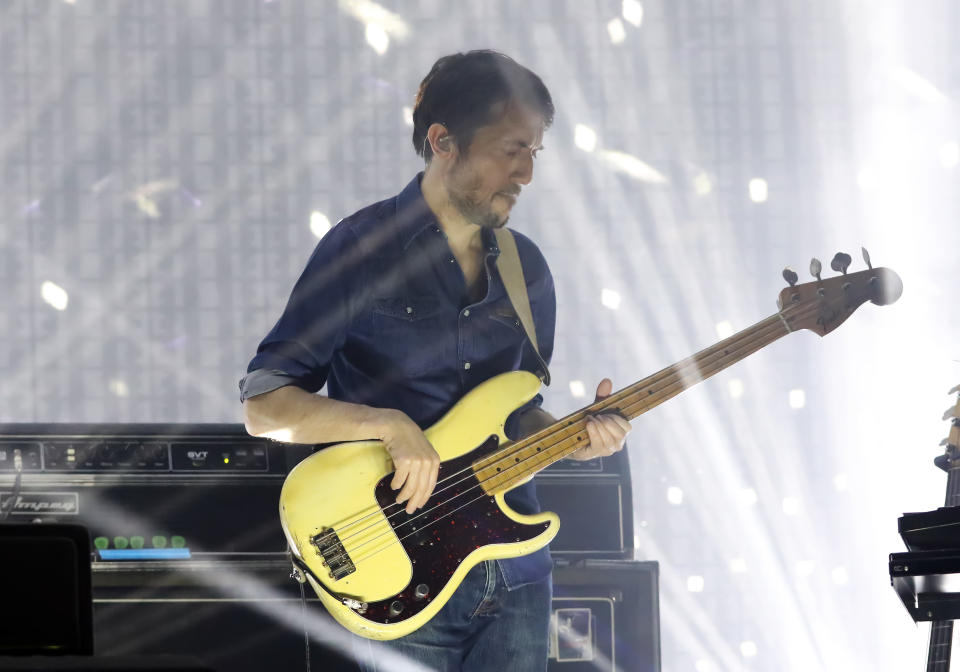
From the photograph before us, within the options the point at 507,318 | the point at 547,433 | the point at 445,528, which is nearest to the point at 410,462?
the point at 445,528

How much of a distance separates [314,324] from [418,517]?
0.41 m

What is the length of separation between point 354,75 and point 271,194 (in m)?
0.36

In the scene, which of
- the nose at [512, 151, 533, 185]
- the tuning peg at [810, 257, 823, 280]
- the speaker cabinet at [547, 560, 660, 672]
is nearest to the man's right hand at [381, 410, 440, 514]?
the speaker cabinet at [547, 560, 660, 672]

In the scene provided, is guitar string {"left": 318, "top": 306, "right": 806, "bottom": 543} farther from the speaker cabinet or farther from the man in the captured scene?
the speaker cabinet

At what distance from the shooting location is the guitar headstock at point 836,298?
213 cm

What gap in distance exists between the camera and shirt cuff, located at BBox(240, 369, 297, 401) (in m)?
1.96

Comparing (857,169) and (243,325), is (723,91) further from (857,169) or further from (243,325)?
(243,325)

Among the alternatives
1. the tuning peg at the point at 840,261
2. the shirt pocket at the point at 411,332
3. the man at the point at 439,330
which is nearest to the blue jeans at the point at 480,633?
the man at the point at 439,330

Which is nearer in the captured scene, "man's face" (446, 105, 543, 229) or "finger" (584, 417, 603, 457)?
"finger" (584, 417, 603, 457)

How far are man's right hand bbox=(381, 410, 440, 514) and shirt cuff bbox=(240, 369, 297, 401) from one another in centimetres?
22

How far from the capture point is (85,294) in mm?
2658

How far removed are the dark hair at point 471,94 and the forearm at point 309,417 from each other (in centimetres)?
56

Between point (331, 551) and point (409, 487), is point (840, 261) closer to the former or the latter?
point (409, 487)

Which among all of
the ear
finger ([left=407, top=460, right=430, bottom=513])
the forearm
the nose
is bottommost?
finger ([left=407, top=460, right=430, bottom=513])
